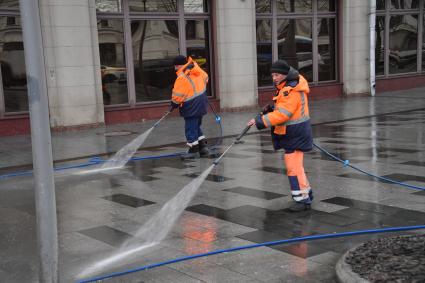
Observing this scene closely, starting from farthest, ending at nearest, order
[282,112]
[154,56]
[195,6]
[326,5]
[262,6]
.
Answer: [326,5] → [262,6] → [195,6] → [154,56] → [282,112]

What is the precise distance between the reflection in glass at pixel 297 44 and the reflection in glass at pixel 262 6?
611 millimetres

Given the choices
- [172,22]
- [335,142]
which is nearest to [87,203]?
[335,142]

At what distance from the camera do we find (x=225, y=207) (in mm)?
6746

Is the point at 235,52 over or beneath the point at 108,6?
beneath

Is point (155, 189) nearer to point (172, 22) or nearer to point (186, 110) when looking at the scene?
point (186, 110)

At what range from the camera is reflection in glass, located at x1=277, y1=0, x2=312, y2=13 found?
1889 cm

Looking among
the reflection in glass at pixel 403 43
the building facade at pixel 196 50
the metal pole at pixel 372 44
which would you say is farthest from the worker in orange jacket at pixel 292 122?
the reflection in glass at pixel 403 43

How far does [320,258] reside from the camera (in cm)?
489

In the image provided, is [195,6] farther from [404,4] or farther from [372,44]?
[404,4]

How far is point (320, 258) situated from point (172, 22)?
1258 centimetres

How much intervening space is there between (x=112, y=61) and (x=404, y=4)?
12661mm

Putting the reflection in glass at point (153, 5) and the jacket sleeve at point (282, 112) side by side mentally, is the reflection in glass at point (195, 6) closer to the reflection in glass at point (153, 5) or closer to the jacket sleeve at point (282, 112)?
the reflection in glass at point (153, 5)

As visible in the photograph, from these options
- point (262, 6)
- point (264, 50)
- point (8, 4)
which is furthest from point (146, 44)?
point (262, 6)

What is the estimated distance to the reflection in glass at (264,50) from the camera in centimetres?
1836
